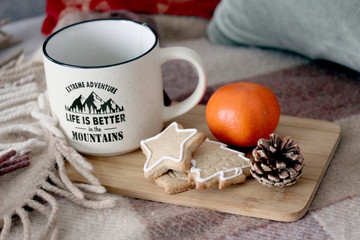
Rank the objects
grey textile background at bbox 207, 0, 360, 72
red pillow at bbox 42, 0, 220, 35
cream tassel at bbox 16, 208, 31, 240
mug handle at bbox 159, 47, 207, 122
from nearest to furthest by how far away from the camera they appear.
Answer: cream tassel at bbox 16, 208, 31, 240 → mug handle at bbox 159, 47, 207, 122 → grey textile background at bbox 207, 0, 360, 72 → red pillow at bbox 42, 0, 220, 35

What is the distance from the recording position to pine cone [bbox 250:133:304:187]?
0.55m

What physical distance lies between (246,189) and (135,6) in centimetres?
54

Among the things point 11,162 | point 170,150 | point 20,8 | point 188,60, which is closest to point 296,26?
point 188,60

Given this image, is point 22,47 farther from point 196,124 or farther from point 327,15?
point 327,15

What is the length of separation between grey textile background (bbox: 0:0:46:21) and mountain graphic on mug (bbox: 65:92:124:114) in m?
0.61

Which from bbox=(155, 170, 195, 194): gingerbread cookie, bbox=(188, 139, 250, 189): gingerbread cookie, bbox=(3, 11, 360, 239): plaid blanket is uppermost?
bbox=(188, 139, 250, 189): gingerbread cookie

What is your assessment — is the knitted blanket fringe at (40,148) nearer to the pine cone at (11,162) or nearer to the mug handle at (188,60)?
the pine cone at (11,162)

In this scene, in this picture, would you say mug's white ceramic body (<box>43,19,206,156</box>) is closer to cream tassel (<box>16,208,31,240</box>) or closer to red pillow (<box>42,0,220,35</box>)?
cream tassel (<box>16,208,31,240</box>)

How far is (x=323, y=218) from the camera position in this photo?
0.55m

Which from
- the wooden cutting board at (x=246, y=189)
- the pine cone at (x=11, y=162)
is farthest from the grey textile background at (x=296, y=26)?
the pine cone at (x=11, y=162)

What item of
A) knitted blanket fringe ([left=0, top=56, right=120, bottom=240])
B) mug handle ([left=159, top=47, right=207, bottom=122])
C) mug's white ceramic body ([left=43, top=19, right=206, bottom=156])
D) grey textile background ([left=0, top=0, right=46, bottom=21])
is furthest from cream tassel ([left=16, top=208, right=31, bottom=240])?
grey textile background ([left=0, top=0, right=46, bottom=21])

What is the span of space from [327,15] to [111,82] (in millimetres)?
406

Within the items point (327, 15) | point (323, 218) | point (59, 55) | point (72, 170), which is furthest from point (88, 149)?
point (327, 15)

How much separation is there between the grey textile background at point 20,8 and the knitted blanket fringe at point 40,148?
1.06 feet
